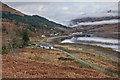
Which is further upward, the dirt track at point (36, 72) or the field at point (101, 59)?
the dirt track at point (36, 72)

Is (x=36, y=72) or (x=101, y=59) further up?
Answer: (x=36, y=72)

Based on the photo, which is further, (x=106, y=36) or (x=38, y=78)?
(x=106, y=36)

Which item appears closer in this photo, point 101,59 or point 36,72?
point 36,72

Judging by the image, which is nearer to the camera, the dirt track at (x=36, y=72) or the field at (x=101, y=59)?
the dirt track at (x=36, y=72)

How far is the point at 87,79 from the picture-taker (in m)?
8.36

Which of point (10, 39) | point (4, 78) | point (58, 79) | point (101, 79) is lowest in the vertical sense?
point (101, 79)

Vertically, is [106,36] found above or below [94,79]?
above

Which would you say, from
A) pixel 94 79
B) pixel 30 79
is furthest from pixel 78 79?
pixel 30 79

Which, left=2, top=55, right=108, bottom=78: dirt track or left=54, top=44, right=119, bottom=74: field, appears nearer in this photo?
left=2, top=55, right=108, bottom=78: dirt track

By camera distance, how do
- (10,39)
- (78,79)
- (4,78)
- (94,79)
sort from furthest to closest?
(10,39)
(94,79)
(78,79)
(4,78)

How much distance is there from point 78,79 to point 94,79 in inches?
68.1

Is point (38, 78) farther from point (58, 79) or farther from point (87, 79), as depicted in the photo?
point (87, 79)

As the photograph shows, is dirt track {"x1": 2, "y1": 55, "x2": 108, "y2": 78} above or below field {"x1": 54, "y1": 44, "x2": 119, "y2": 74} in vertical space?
above

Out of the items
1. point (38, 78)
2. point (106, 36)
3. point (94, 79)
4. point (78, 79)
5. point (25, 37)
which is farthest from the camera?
point (106, 36)
